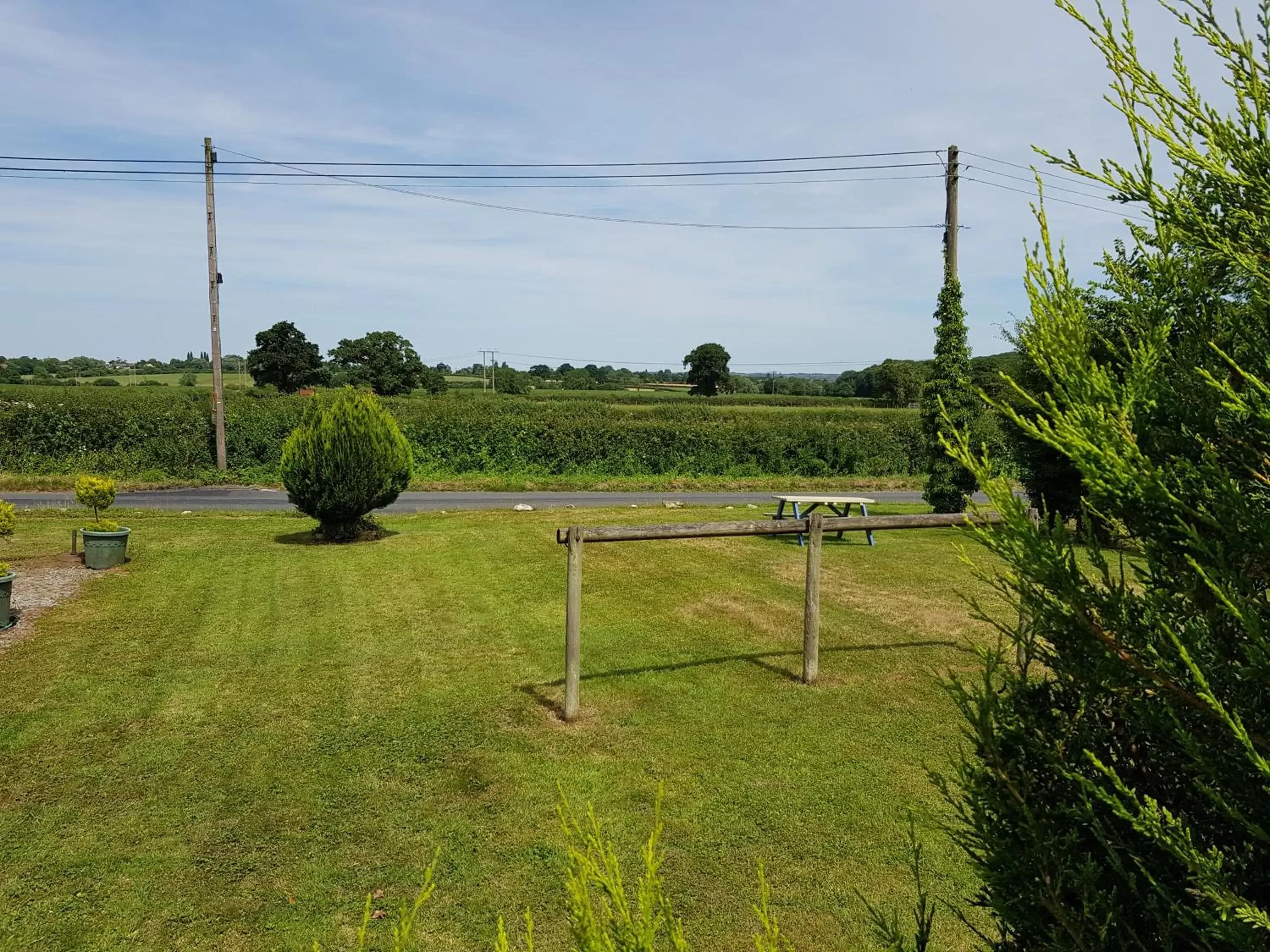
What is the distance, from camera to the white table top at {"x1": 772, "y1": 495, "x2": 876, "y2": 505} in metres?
15.1

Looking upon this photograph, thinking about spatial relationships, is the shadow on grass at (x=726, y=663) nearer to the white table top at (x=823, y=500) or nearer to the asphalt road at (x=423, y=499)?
the white table top at (x=823, y=500)

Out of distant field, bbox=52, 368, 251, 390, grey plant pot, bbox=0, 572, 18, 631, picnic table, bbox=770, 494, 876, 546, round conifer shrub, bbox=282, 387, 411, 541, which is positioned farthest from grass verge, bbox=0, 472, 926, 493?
distant field, bbox=52, 368, 251, 390

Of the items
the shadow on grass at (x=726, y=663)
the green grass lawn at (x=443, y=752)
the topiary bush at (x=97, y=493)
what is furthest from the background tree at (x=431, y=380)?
the shadow on grass at (x=726, y=663)

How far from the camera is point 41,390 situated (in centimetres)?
2970

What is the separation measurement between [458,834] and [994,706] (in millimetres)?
3859

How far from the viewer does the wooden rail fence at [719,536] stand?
22.8ft

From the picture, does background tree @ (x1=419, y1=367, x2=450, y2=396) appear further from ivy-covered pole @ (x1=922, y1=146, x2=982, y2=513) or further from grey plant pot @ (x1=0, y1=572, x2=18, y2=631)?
grey plant pot @ (x1=0, y1=572, x2=18, y2=631)

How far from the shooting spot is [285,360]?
234 feet

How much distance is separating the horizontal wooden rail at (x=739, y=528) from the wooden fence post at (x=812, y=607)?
0.21ft

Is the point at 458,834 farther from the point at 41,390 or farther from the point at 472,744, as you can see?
the point at 41,390

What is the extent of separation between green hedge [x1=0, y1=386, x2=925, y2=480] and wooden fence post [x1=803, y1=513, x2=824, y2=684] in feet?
63.1

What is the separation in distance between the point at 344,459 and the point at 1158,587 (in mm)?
12991

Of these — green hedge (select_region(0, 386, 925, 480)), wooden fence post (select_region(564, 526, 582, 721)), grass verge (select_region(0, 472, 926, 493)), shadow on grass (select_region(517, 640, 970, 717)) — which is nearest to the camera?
wooden fence post (select_region(564, 526, 582, 721))

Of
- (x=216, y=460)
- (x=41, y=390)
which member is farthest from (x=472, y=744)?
(x=41, y=390)
